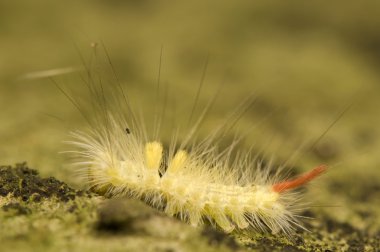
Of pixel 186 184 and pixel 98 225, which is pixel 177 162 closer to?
pixel 186 184

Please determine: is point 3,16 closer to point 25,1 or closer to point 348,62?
point 25,1

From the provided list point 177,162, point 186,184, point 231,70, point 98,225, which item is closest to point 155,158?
point 177,162

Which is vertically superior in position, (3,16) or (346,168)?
(3,16)

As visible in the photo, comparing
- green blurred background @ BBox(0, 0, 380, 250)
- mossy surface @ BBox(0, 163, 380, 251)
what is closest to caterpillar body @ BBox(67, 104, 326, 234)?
mossy surface @ BBox(0, 163, 380, 251)

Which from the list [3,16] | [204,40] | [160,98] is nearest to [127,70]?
[160,98]

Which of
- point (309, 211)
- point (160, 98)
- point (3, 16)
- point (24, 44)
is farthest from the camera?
point (3, 16)

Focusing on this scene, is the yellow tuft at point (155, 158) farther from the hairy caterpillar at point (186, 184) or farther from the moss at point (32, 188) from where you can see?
the moss at point (32, 188)

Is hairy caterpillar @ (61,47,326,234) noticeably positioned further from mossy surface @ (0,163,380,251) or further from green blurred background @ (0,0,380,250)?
green blurred background @ (0,0,380,250)

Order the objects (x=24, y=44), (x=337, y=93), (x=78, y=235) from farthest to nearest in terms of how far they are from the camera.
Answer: (x=24, y=44), (x=337, y=93), (x=78, y=235)
